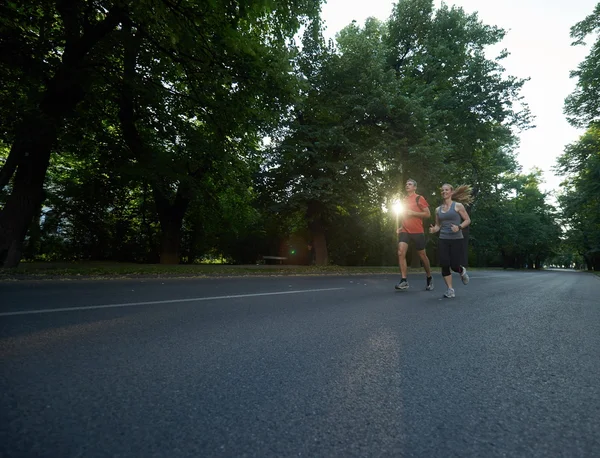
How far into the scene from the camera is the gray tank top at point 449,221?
660 centimetres

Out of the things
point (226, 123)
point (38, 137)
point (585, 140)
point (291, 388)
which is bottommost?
point (291, 388)

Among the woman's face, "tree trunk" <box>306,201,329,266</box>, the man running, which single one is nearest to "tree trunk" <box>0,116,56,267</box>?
the man running

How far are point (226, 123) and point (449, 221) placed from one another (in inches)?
335

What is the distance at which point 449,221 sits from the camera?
666cm

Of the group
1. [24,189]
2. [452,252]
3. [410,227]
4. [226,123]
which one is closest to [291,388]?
[452,252]

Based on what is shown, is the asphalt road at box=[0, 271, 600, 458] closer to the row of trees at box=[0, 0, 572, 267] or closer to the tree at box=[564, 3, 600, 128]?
the row of trees at box=[0, 0, 572, 267]

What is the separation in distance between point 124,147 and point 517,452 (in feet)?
45.4

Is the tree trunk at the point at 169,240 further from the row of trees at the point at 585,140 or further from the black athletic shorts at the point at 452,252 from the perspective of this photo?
the row of trees at the point at 585,140

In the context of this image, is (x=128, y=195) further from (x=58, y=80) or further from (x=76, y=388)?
(x=76, y=388)

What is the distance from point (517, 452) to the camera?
1.20 meters

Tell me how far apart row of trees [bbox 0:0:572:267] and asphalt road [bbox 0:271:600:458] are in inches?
270

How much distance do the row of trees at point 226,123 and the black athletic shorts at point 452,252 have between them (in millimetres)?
6089

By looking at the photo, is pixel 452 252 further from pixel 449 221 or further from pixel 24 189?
pixel 24 189

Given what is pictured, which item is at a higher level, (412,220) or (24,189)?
(24,189)
